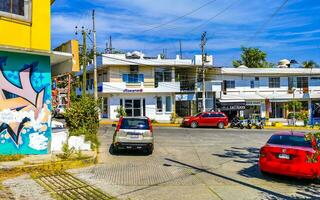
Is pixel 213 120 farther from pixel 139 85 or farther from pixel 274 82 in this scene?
pixel 274 82

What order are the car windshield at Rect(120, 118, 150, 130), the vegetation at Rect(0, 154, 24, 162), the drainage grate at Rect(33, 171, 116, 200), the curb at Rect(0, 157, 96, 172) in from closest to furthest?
1. the drainage grate at Rect(33, 171, 116, 200)
2. the curb at Rect(0, 157, 96, 172)
3. the vegetation at Rect(0, 154, 24, 162)
4. the car windshield at Rect(120, 118, 150, 130)

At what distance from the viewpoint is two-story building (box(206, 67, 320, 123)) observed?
46.6 metres

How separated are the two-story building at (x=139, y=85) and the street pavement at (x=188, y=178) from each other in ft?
82.0

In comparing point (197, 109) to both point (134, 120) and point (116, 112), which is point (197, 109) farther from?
point (134, 120)

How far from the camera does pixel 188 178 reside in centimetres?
1190

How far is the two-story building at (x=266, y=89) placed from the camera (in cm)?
4659

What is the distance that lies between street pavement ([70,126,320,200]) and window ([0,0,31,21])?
18.1ft

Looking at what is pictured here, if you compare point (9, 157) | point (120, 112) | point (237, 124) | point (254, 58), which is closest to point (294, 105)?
point (237, 124)

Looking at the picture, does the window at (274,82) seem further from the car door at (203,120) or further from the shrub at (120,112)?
the shrub at (120,112)

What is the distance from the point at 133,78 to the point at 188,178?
32.2 metres

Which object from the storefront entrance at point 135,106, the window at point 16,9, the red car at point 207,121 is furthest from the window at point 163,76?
the window at point 16,9

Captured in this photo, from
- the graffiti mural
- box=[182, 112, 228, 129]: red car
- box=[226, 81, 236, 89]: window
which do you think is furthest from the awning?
the graffiti mural

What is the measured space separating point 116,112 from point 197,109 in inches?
400

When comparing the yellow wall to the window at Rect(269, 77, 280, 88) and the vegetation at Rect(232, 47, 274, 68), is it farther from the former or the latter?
the vegetation at Rect(232, 47, 274, 68)
